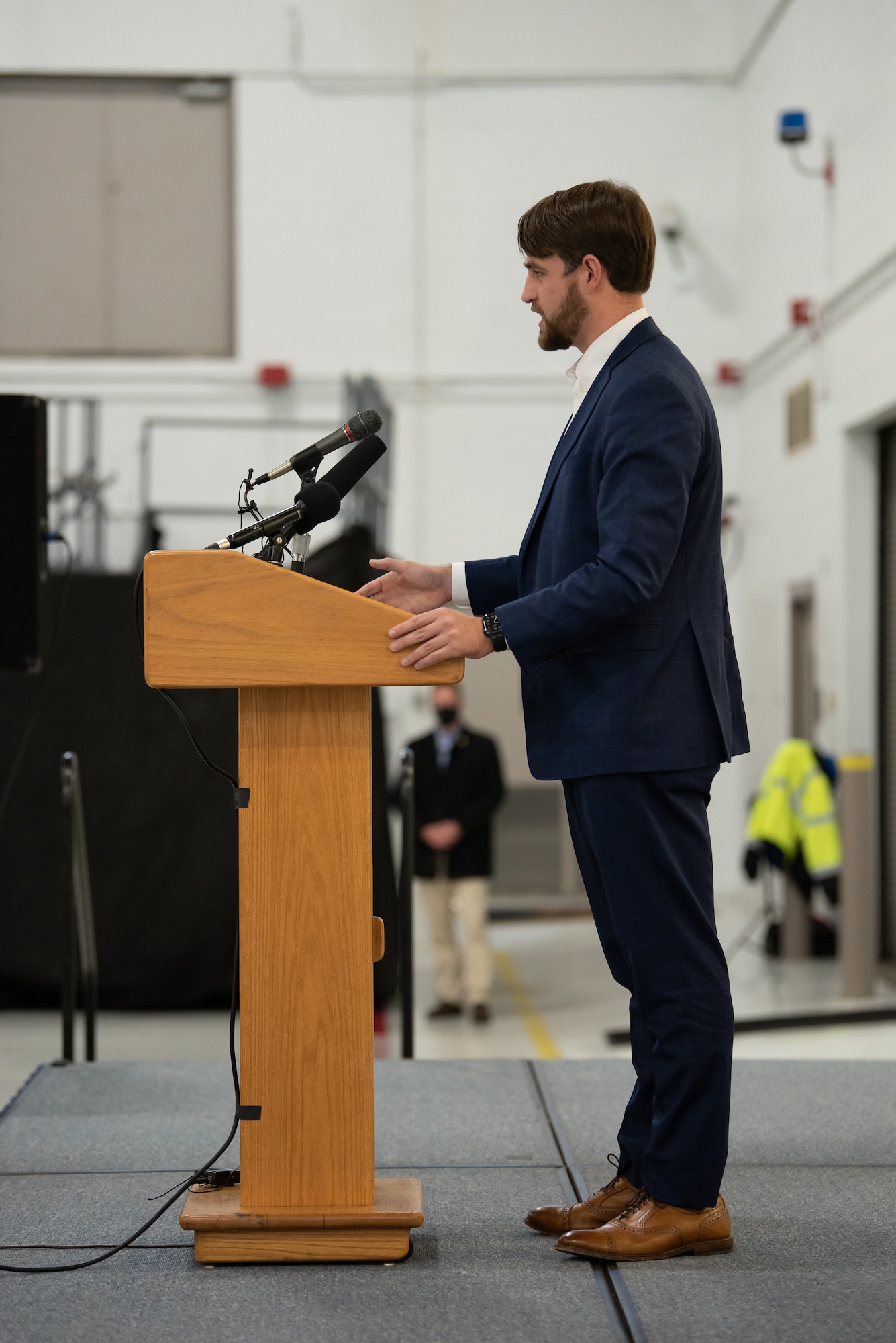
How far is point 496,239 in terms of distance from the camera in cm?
1054

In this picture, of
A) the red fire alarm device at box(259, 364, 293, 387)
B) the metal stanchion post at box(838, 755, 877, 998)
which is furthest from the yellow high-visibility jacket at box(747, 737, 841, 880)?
the red fire alarm device at box(259, 364, 293, 387)

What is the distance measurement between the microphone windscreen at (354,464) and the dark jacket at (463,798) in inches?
188

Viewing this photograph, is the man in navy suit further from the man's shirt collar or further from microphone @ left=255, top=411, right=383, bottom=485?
microphone @ left=255, top=411, right=383, bottom=485

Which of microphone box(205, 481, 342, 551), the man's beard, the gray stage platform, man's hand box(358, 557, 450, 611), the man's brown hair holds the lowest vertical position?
the gray stage platform

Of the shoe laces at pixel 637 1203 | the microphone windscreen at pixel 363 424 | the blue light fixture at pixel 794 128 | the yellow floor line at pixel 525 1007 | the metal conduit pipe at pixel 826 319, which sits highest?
the blue light fixture at pixel 794 128

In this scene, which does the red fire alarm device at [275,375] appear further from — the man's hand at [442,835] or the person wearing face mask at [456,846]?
the man's hand at [442,835]

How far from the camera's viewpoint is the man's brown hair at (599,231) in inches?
83.3

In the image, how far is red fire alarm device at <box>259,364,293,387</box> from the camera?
1038 cm

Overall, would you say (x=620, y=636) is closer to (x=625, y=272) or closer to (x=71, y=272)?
(x=625, y=272)

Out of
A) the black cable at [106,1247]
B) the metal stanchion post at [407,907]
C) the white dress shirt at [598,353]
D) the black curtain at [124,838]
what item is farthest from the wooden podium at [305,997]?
the black curtain at [124,838]

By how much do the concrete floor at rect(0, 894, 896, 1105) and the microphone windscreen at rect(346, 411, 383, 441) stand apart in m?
2.90

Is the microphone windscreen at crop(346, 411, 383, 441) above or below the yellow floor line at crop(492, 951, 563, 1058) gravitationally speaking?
above

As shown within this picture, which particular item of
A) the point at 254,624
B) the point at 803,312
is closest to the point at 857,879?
the point at 803,312

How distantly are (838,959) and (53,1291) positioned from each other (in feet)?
21.8
